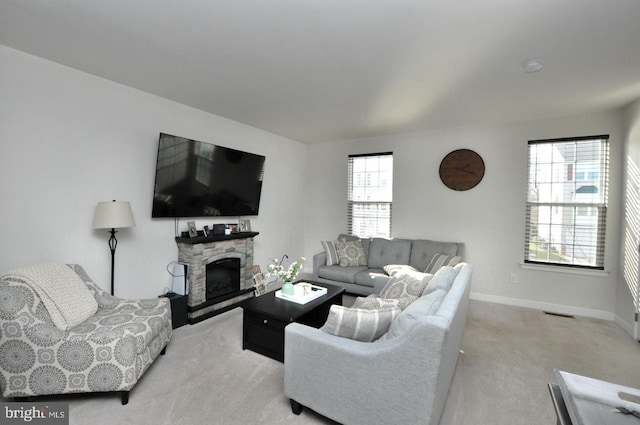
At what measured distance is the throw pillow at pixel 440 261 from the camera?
3.80 m

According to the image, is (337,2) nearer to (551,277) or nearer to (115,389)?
(115,389)

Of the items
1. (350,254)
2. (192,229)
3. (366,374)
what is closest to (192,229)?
(192,229)

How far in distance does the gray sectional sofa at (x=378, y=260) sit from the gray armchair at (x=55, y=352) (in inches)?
105

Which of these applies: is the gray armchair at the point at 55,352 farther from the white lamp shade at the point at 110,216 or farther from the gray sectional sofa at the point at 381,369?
the gray sectional sofa at the point at 381,369

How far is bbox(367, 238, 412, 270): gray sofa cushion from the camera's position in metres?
4.41

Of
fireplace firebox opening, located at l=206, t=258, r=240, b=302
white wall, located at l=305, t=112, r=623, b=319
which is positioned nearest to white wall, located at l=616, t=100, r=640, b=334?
white wall, located at l=305, t=112, r=623, b=319

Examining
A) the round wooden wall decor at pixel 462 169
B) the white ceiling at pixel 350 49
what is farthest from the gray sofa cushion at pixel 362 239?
the white ceiling at pixel 350 49

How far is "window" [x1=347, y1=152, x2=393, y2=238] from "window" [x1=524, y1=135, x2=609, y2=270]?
6.61ft

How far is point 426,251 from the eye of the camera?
428cm

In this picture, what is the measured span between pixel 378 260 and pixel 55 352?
3.73 meters

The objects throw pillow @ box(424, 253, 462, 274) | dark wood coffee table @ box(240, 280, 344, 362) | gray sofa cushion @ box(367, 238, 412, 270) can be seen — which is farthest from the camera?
gray sofa cushion @ box(367, 238, 412, 270)

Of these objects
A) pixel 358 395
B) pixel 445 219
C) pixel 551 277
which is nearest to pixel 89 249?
pixel 358 395

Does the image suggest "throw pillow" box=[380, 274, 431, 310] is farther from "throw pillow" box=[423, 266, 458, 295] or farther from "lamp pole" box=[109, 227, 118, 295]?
"lamp pole" box=[109, 227, 118, 295]

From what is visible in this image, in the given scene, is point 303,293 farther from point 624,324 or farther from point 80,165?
point 624,324
